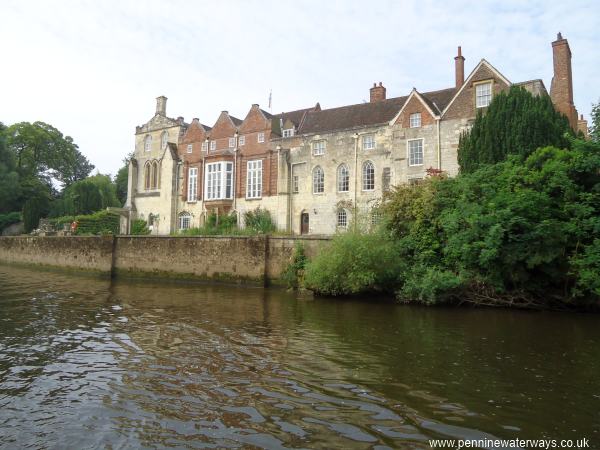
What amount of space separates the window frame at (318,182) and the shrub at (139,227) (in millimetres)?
19714

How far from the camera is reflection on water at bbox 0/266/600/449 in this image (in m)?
6.06

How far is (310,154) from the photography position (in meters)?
38.0

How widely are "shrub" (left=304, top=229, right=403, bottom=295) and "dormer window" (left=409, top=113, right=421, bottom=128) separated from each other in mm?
13929

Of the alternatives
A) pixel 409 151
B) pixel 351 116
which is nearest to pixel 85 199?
pixel 351 116

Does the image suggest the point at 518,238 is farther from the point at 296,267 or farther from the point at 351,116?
the point at 351,116

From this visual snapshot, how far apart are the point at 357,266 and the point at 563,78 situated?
18510mm

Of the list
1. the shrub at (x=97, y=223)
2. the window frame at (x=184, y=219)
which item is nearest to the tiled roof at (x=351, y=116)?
the window frame at (x=184, y=219)

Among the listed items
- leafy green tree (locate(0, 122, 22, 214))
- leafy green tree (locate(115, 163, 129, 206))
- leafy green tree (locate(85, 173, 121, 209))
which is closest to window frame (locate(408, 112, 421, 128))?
leafy green tree (locate(85, 173, 121, 209))

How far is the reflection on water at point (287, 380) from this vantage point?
6059 millimetres

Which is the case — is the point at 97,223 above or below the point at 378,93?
below

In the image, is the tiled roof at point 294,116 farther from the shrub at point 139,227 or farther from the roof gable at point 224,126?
the shrub at point 139,227

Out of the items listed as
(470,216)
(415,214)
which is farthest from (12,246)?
(470,216)

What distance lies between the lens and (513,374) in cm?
890

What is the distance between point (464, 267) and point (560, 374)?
442 inches
